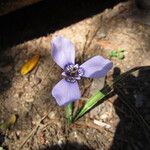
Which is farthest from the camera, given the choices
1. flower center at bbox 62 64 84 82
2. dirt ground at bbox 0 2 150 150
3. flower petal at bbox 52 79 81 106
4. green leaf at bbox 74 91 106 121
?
dirt ground at bbox 0 2 150 150

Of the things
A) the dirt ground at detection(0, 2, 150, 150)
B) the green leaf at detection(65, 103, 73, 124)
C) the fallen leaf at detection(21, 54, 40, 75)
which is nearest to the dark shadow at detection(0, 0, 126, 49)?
the dirt ground at detection(0, 2, 150, 150)

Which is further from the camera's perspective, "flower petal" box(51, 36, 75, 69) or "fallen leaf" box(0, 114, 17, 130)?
"fallen leaf" box(0, 114, 17, 130)

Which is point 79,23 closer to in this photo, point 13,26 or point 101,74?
point 13,26

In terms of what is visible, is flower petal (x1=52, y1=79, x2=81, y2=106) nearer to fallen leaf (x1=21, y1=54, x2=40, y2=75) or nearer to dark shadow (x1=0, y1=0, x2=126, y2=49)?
fallen leaf (x1=21, y1=54, x2=40, y2=75)

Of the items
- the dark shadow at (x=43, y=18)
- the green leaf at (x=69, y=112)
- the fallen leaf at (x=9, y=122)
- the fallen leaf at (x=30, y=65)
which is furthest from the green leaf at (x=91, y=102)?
the dark shadow at (x=43, y=18)

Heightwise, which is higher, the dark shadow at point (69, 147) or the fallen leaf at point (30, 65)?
the fallen leaf at point (30, 65)

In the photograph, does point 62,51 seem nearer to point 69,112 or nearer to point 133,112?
point 69,112

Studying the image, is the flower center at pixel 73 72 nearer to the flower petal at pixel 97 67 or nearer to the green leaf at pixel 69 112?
the flower petal at pixel 97 67
